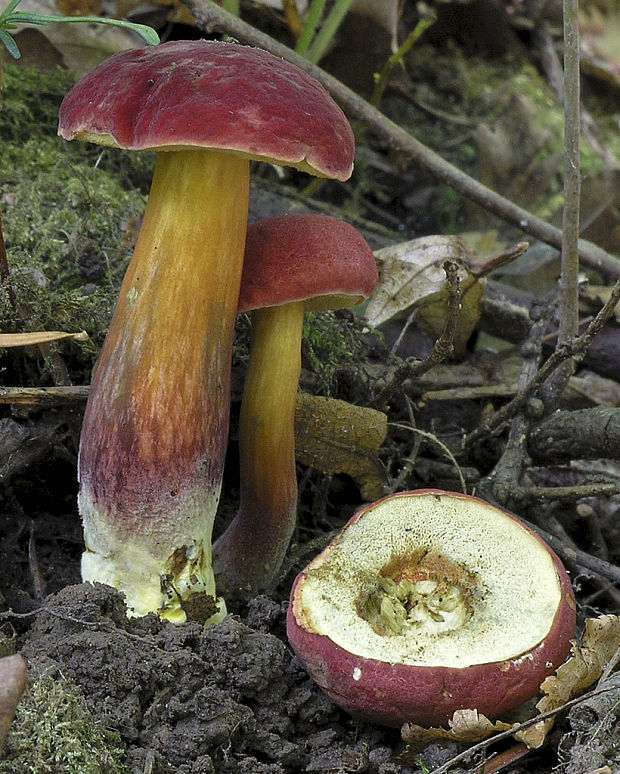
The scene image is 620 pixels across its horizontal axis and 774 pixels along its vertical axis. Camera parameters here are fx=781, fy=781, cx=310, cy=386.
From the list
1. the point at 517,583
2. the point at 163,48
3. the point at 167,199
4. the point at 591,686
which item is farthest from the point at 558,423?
the point at 163,48

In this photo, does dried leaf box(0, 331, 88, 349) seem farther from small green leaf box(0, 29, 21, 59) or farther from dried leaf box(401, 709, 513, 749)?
dried leaf box(401, 709, 513, 749)

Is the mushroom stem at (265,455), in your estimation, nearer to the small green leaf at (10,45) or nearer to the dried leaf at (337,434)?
the dried leaf at (337,434)

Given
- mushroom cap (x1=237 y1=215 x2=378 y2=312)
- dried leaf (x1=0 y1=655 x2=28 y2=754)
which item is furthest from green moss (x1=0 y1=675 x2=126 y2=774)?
mushroom cap (x1=237 y1=215 x2=378 y2=312)

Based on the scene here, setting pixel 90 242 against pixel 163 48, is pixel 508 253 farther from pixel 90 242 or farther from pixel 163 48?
pixel 90 242

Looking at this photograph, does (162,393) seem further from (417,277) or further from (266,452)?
(417,277)

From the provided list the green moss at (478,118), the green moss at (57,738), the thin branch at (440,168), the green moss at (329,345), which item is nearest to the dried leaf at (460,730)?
the green moss at (57,738)

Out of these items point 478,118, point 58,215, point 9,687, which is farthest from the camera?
point 478,118

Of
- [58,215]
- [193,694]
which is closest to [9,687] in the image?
[193,694]
